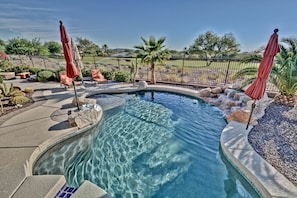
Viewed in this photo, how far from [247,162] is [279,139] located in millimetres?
1716

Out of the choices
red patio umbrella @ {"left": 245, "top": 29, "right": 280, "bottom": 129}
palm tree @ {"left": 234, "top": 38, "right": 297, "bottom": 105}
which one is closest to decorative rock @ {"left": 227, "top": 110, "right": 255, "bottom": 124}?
red patio umbrella @ {"left": 245, "top": 29, "right": 280, "bottom": 129}

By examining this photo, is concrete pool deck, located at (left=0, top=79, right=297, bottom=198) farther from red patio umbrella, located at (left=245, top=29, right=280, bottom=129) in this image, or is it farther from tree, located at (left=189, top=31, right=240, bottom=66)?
tree, located at (left=189, top=31, right=240, bottom=66)

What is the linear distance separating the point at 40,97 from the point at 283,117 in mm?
9698

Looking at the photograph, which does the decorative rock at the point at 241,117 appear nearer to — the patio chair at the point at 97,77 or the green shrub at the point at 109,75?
the patio chair at the point at 97,77

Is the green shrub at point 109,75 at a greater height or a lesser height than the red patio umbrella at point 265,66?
lesser

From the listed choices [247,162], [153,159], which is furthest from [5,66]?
→ [247,162]

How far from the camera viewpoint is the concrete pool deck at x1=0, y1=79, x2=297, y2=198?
8.09 ft

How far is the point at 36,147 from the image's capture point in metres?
3.57

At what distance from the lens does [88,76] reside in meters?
11.8

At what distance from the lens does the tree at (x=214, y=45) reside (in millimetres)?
40625

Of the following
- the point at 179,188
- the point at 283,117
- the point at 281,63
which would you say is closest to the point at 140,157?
the point at 179,188

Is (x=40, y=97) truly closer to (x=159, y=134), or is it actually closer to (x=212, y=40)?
(x=159, y=134)

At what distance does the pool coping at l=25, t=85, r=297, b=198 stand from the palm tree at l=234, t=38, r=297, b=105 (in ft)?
9.29

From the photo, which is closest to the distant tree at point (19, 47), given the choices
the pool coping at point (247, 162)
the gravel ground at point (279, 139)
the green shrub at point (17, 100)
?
the green shrub at point (17, 100)
